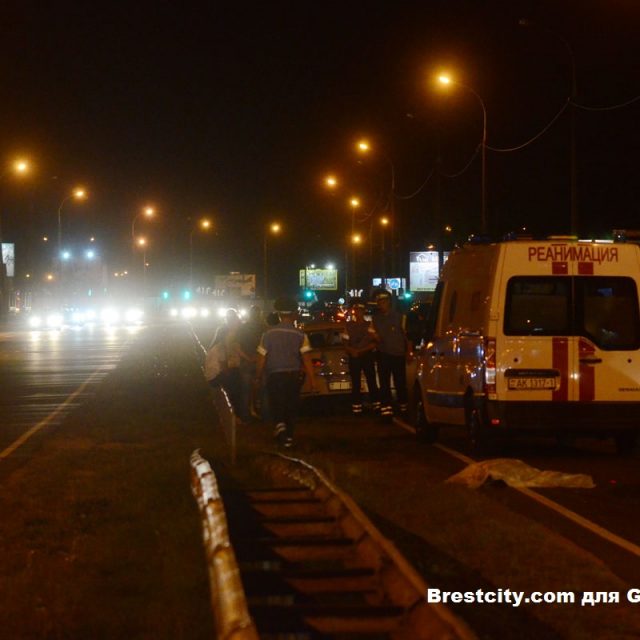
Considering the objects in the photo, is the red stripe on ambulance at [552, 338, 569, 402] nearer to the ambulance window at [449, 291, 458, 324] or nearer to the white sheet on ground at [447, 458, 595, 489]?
the white sheet on ground at [447, 458, 595, 489]

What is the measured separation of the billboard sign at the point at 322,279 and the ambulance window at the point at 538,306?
84772mm

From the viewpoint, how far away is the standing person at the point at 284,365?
14461 mm

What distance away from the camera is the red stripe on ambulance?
13.5 m

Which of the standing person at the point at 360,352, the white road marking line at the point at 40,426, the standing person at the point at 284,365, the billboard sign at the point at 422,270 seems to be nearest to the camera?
the standing person at the point at 284,365

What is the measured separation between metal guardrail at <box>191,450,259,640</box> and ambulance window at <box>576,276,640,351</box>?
557 cm

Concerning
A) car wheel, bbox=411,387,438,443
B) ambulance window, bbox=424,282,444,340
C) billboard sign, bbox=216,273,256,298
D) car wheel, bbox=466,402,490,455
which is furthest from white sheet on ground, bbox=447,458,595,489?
billboard sign, bbox=216,273,256,298

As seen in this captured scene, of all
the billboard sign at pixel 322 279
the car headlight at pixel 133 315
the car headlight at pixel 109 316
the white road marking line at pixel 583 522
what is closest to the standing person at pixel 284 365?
the white road marking line at pixel 583 522

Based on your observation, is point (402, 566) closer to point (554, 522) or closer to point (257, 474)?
point (554, 522)

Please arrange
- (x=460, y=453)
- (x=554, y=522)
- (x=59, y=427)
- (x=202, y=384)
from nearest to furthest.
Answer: (x=554, y=522) → (x=460, y=453) → (x=59, y=427) → (x=202, y=384)

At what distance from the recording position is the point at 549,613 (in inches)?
282

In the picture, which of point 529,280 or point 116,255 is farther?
point 116,255

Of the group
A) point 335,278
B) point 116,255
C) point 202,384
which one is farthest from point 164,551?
point 116,255

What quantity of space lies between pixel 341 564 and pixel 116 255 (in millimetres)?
134202

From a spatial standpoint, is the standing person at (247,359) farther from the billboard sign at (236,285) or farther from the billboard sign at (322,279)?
the billboard sign at (322,279)
